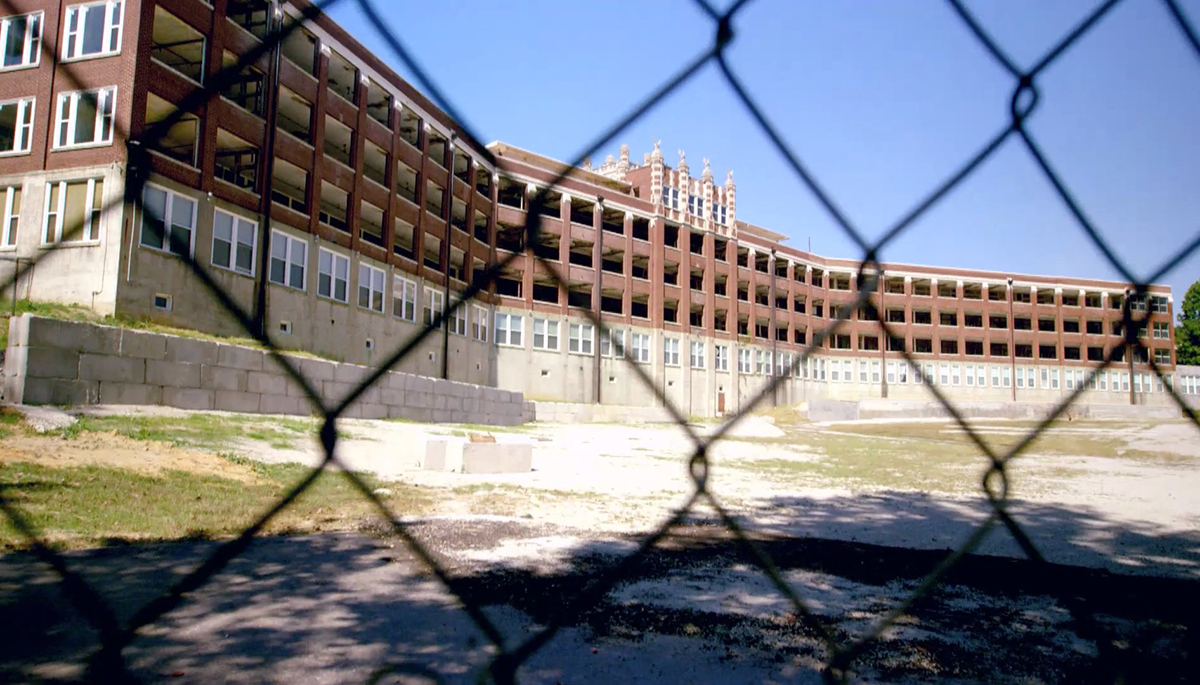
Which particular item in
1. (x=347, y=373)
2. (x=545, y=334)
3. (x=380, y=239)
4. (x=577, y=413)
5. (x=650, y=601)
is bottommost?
(x=650, y=601)

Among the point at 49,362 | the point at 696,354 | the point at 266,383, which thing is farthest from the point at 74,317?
the point at 696,354

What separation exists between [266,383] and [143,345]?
11.3 feet

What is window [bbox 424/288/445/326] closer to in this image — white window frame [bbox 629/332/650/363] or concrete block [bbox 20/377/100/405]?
white window frame [bbox 629/332/650/363]

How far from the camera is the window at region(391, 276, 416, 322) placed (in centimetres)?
3400

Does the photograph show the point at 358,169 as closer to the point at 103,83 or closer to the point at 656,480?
the point at 103,83

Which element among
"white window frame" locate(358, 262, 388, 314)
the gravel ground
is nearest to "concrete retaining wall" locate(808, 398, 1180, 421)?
"white window frame" locate(358, 262, 388, 314)

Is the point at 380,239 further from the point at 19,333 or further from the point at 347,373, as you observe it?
the point at 19,333

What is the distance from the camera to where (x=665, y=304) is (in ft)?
165

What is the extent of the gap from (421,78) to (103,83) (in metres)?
24.7

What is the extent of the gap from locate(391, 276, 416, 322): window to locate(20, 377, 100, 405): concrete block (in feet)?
64.9

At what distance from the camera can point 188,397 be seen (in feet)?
53.5

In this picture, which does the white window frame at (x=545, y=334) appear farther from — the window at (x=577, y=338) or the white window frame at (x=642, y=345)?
the white window frame at (x=642, y=345)

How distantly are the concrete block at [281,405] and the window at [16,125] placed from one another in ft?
34.2

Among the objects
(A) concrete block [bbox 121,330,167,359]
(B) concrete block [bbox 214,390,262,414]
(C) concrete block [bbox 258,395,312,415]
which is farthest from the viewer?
(C) concrete block [bbox 258,395,312,415]
